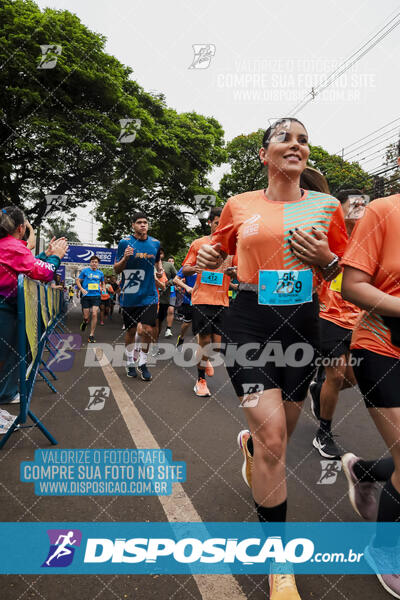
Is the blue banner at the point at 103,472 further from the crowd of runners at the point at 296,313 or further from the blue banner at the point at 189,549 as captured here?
the crowd of runners at the point at 296,313

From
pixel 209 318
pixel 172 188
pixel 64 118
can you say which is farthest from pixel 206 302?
pixel 172 188

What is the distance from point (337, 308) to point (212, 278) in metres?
2.27

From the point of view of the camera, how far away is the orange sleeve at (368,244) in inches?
75.5

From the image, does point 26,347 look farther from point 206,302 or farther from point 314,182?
point 206,302

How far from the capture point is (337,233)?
7.36 ft

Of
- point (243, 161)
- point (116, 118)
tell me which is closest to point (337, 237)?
point (116, 118)

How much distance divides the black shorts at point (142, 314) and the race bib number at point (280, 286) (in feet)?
14.8

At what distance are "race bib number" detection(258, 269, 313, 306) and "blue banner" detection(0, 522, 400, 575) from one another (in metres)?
0.98

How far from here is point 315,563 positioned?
6.98 feet

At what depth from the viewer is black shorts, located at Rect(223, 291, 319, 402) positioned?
6.81ft

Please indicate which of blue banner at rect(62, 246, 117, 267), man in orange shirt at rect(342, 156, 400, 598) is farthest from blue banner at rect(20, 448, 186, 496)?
blue banner at rect(62, 246, 117, 267)

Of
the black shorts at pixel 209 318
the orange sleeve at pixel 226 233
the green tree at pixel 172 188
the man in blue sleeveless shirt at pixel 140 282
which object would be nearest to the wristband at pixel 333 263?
the orange sleeve at pixel 226 233

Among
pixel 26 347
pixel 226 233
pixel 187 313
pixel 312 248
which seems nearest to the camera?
pixel 312 248

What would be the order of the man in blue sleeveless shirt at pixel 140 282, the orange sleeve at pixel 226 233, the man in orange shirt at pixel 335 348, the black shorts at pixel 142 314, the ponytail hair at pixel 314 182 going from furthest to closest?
the black shorts at pixel 142 314
the man in blue sleeveless shirt at pixel 140 282
the man in orange shirt at pixel 335 348
the ponytail hair at pixel 314 182
the orange sleeve at pixel 226 233
